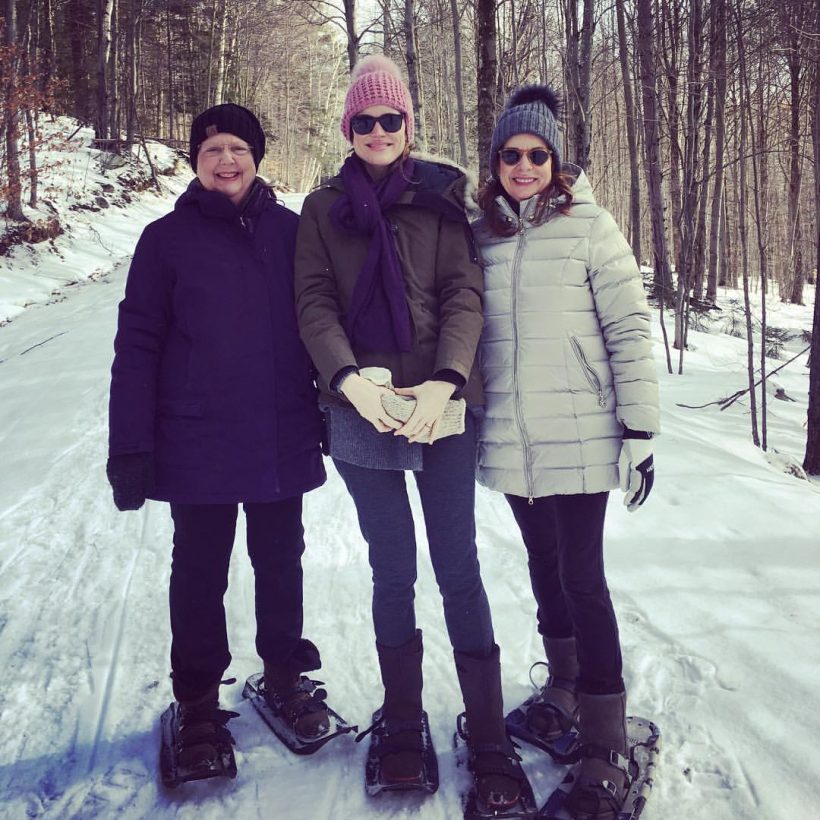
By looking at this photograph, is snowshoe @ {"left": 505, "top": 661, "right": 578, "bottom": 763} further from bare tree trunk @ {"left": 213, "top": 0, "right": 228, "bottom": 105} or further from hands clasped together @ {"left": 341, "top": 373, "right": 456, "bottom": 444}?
bare tree trunk @ {"left": 213, "top": 0, "right": 228, "bottom": 105}

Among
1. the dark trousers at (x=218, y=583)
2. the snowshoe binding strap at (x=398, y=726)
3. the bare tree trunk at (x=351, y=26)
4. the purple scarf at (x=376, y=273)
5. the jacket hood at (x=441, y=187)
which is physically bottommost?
the snowshoe binding strap at (x=398, y=726)

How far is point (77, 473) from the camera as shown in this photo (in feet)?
14.6

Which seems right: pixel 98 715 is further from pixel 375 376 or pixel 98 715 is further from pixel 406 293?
pixel 406 293

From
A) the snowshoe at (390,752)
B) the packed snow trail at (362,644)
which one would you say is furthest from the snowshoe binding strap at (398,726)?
the packed snow trail at (362,644)

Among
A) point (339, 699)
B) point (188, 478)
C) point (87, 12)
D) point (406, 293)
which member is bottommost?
point (339, 699)

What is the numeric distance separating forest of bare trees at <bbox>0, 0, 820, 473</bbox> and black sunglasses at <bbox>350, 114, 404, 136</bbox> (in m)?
4.68

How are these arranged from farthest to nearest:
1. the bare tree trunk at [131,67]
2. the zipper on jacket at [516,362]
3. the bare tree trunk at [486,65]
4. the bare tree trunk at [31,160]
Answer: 1. the bare tree trunk at [131,67]
2. the bare tree trunk at [31,160]
3. the bare tree trunk at [486,65]
4. the zipper on jacket at [516,362]

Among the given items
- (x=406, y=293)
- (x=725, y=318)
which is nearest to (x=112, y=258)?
(x=725, y=318)

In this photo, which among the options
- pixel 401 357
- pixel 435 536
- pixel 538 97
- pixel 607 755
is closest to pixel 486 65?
pixel 538 97

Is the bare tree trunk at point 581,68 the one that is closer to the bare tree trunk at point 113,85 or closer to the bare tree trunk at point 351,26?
the bare tree trunk at point 351,26

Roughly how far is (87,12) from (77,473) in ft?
82.2

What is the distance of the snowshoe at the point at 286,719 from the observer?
7.05 feet

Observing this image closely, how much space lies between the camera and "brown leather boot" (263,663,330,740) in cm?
218

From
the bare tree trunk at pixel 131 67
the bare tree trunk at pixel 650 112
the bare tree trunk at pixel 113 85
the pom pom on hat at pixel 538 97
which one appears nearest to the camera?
the pom pom on hat at pixel 538 97
